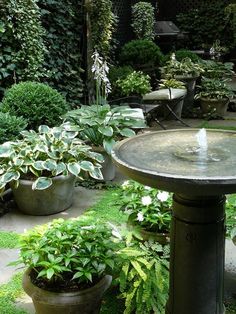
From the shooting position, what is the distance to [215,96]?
28.0 ft

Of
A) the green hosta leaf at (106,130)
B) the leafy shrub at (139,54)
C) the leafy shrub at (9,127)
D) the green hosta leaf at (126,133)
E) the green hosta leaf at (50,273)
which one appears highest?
the leafy shrub at (139,54)

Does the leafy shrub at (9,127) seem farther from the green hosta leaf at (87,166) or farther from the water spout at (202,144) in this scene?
the water spout at (202,144)

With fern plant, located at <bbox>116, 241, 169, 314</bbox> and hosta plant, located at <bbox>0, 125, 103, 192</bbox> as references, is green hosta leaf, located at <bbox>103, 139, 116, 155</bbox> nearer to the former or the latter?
hosta plant, located at <bbox>0, 125, 103, 192</bbox>

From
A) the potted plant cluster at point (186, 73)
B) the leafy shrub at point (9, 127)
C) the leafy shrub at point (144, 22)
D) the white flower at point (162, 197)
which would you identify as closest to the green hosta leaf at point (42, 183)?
the leafy shrub at point (9, 127)

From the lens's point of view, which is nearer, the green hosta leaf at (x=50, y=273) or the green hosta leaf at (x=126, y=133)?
the green hosta leaf at (x=50, y=273)

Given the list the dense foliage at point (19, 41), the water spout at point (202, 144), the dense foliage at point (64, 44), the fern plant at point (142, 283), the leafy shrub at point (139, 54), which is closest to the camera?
the water spout at point (202, 144)

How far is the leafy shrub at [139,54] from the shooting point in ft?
28.5

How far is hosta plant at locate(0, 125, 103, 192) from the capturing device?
4.16 meters

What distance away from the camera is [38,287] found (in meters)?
2.55

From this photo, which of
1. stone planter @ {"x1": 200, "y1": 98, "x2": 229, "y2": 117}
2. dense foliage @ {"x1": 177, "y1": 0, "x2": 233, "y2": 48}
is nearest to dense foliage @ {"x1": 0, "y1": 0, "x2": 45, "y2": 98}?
stone planter @ {"x1": 200, "y1": 98, "x2": 229, "y2": 117}

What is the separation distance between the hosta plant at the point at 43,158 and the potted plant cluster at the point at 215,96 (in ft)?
14.5

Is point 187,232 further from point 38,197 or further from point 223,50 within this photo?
point 223,50

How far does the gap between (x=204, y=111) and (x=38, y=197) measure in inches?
197

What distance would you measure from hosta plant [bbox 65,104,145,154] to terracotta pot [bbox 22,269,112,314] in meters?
2.49
